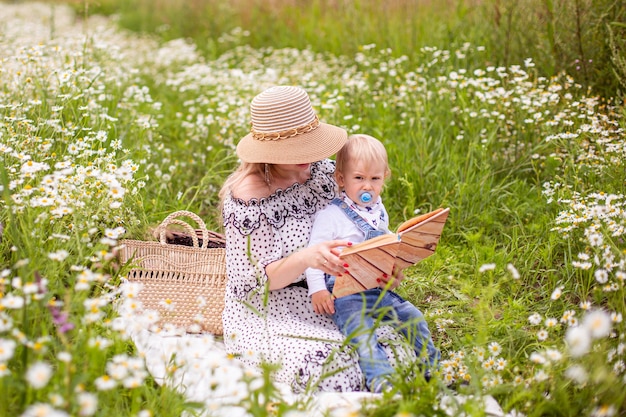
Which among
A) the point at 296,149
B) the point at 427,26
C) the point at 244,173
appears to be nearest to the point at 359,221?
the point at 296,149

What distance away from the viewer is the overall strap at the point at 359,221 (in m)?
2.93

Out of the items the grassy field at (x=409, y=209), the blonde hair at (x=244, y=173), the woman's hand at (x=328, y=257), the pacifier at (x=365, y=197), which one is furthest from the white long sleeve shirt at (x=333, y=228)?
the grassy field at (x=409, y=209)

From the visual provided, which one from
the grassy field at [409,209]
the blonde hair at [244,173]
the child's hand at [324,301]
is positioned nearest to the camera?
the grassy field at [409,209]

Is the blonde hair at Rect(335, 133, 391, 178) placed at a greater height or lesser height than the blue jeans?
greater

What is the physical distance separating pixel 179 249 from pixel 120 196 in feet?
1.62

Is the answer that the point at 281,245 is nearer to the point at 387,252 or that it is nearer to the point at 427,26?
the point at 387,252

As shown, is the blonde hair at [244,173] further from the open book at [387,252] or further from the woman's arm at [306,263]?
the open book at [387,252]

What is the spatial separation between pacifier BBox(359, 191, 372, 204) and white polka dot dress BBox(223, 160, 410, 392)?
28 centimetres

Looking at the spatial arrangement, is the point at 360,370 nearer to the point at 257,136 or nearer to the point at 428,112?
the point at 257,136

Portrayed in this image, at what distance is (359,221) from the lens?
295 centimetres

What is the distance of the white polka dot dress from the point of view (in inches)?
108

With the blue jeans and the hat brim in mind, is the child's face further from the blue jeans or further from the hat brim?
the blue jeans

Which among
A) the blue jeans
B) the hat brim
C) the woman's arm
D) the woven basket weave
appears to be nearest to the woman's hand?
the woman's arm

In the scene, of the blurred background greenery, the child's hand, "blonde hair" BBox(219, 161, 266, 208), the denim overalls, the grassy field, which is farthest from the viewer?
the blurred background greenery
